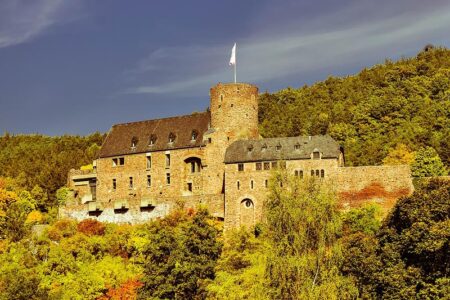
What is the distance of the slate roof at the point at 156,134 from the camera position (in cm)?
6519

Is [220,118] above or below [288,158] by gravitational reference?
above

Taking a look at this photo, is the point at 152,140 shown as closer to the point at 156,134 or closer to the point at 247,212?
the point at 156,134

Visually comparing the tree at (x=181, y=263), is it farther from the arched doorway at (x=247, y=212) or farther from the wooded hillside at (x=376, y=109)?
the wooded hillside at (x=376, y=109)

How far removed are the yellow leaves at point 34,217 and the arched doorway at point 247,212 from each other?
22812 mm

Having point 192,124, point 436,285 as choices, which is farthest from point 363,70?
point 436,285

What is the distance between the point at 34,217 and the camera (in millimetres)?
72688

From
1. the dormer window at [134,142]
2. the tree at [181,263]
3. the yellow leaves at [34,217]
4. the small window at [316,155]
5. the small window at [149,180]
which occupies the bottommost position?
the tree at [181,263]

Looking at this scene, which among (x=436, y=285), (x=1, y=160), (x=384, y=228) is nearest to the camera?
(x=436, y=285)

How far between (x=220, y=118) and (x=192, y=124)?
3989 mm

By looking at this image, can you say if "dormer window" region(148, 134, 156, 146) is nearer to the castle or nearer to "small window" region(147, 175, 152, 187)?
the castle

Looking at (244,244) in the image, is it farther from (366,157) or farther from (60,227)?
(366,157)

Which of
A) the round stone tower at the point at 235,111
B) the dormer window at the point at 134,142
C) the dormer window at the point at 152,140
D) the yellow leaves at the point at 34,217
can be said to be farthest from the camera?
the yellow leaves at the point at 34,217

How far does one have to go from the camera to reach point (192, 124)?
2611 inches

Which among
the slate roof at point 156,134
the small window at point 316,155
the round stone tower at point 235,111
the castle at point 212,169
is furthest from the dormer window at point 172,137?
the small window at point 316,155
